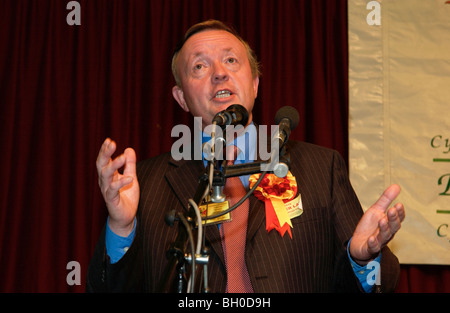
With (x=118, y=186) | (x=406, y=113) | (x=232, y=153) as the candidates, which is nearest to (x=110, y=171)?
(x=118, y=186)

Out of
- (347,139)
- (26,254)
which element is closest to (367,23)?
(347,139)

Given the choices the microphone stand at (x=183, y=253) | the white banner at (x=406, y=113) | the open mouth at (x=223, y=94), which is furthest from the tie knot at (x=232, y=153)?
the white banner at (x=406, y=113)

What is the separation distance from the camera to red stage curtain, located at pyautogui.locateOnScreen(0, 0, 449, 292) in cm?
320

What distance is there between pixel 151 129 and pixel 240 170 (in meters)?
1.96

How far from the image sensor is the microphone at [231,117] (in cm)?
146

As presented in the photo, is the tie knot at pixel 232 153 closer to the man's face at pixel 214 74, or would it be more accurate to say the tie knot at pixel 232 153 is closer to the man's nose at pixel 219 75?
the man's face at pixel 214 74

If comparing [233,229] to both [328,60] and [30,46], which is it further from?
[30,46]

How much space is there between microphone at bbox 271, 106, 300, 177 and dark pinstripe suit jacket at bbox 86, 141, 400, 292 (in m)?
0.53

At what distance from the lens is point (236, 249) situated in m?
1.90

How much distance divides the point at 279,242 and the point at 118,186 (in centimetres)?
67

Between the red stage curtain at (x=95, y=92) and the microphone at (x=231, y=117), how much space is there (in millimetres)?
1726

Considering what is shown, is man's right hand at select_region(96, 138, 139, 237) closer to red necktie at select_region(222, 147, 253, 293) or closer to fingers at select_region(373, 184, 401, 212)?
red necktie at select_region(222, 147, 253, 293)

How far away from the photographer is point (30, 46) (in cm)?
336

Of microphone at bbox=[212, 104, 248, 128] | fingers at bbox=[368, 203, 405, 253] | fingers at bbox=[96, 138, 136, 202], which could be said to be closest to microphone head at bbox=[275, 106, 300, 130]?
microphone at bbox=[212, 104, 248, 128]
